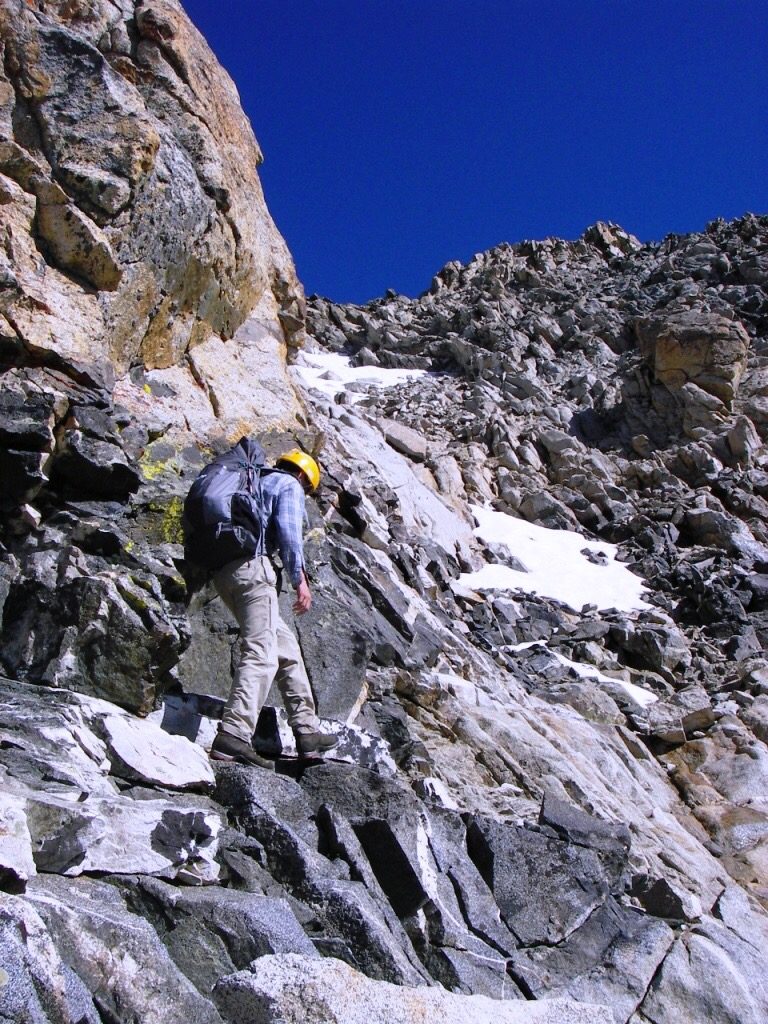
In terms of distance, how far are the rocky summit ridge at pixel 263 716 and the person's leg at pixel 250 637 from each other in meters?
0.40

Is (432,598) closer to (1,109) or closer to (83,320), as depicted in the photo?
(83,320)

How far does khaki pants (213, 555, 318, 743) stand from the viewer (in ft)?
19.8

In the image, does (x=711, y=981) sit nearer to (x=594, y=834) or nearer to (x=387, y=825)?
(x=594, y=834)

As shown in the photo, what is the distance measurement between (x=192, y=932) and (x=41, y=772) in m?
1.24

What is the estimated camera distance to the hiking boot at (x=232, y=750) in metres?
5.87

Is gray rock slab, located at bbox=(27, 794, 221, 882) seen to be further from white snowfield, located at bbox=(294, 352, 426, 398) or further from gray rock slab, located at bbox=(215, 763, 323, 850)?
white snowfield, located at bbox=(294, 352, 426, 398)

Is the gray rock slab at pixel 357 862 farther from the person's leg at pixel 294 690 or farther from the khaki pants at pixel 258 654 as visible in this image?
the person's leg at pixel 294 690

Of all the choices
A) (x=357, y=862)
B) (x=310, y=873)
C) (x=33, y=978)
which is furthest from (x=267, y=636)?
(x=33, y=978)

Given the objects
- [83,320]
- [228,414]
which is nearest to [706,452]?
[228,414]

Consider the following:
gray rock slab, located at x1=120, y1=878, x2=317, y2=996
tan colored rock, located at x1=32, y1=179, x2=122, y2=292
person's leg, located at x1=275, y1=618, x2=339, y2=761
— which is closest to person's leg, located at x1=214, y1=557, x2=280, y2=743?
person's leg, located at x1=275, y1=618, x2=339, y2=761

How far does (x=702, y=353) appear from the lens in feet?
114

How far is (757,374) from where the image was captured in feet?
117

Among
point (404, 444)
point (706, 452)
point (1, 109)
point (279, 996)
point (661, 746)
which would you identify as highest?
point (706, 452)

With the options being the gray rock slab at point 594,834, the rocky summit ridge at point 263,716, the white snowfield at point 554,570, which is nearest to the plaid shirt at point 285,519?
the rocky summit ridge at point 263,716
